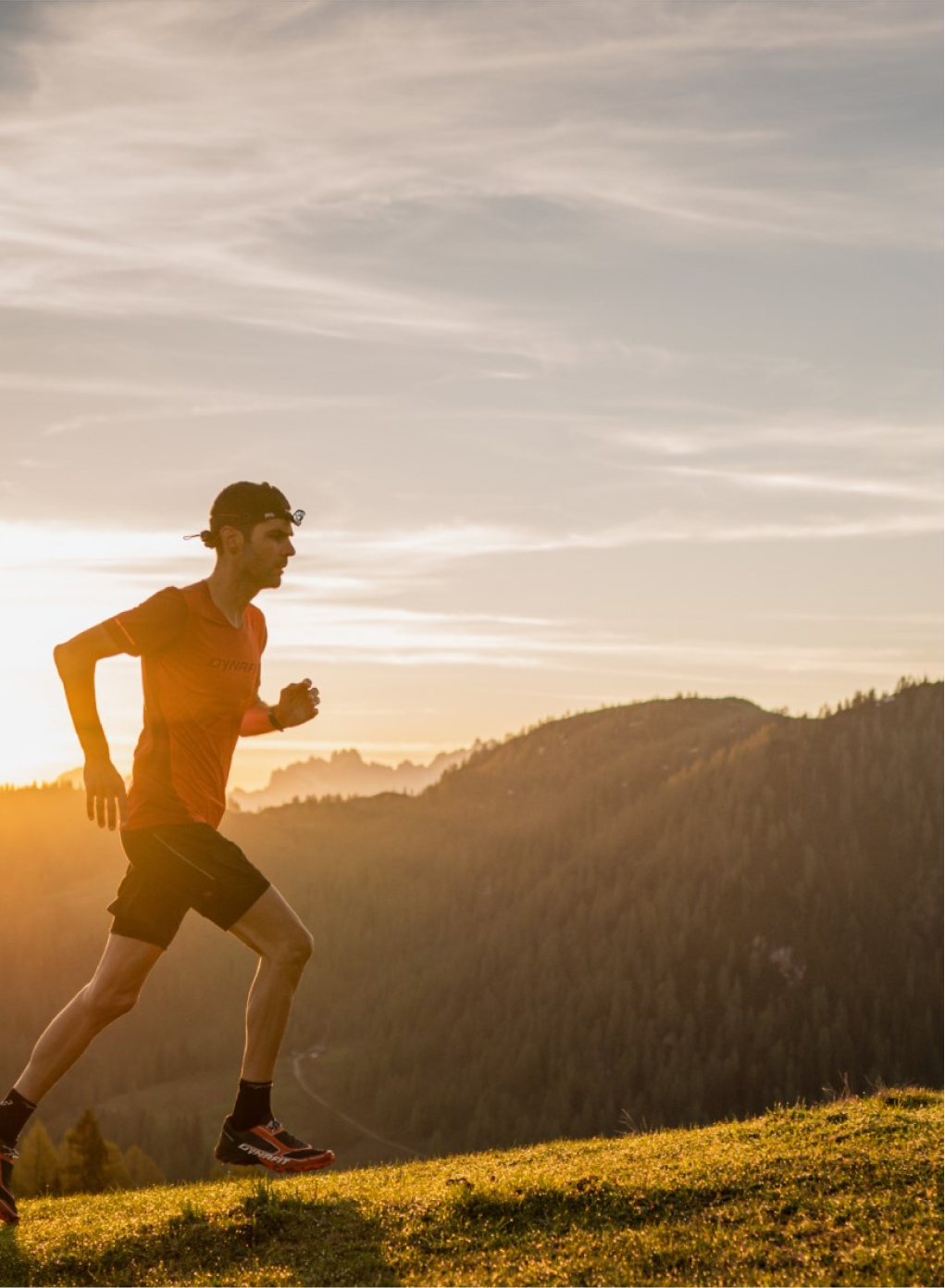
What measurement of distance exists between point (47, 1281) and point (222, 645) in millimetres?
4913

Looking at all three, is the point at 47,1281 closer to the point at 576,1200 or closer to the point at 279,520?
the point at 576,1200

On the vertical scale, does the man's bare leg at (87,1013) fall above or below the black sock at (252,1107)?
above

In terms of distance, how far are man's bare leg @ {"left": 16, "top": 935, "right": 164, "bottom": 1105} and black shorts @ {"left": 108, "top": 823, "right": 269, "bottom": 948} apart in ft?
0.46

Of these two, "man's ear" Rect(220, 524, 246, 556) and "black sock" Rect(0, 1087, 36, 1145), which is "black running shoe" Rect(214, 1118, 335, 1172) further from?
"man's ear" Rect(220, 524, 246, 556)

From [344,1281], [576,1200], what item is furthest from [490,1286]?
[576,1200]

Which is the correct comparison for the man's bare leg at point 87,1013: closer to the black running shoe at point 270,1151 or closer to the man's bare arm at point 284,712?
the black running shoe at point 270,1151

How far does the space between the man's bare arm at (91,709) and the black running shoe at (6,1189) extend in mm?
2850

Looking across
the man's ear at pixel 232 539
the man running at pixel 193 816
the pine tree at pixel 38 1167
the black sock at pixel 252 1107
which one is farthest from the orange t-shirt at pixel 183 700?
the pine tree at pixel 38 1167

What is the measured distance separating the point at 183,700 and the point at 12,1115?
3.53m

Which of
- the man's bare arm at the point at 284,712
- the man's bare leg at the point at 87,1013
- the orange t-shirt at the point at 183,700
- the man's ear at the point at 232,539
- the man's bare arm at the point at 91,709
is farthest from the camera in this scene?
the man's bare arm at the point at 284,712

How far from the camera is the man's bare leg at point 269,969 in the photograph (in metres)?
10.4

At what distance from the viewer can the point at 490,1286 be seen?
9.65 m

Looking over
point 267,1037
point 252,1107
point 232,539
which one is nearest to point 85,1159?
point 252,1107

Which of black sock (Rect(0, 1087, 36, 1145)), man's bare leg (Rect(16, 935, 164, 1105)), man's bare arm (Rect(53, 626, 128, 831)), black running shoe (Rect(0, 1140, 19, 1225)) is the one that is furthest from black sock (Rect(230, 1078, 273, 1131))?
man's bare arm (Rect(53, 626, 128, 831))
